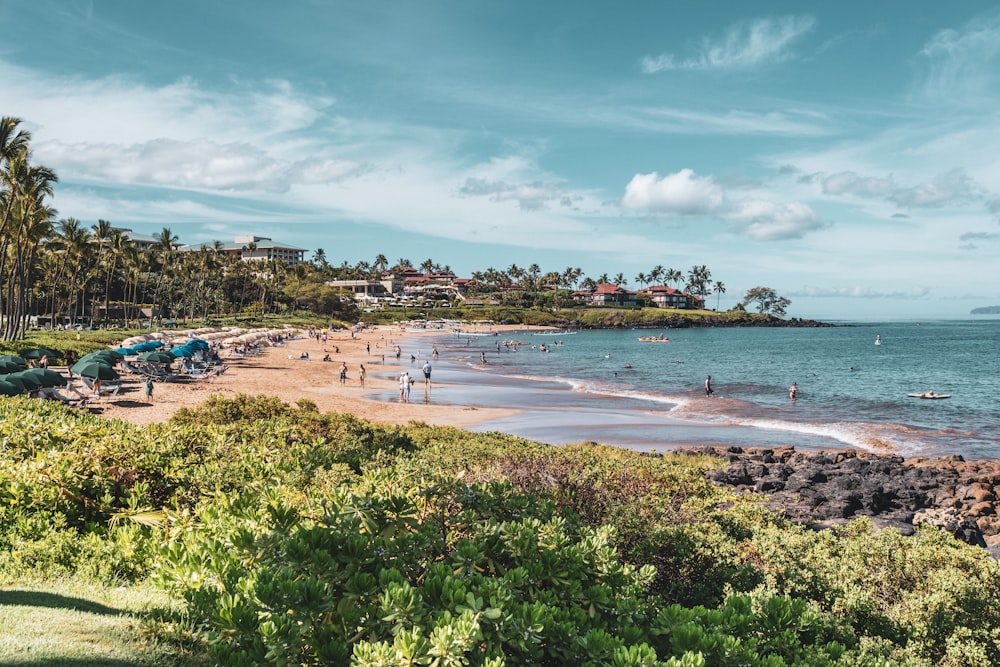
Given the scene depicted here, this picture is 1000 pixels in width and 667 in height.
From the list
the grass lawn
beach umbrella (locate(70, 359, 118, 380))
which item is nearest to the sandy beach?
beach umbrella (locate(70, 359, 118, 380))

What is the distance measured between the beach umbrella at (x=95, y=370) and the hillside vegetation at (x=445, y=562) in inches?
667

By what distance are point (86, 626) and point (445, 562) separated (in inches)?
114

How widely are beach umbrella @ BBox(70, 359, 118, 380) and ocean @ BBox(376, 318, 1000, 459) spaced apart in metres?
15.6

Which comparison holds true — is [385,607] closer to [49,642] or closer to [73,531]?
[49,642]

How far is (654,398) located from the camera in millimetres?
40500

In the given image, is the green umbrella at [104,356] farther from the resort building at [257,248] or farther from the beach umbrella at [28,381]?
the resort building at [257,248]

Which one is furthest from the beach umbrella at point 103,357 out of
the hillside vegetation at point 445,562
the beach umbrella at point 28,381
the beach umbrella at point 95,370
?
the hillside vegetation at point 445,562

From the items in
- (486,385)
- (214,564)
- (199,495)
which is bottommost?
(486,385)

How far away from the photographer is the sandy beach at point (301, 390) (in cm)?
2585

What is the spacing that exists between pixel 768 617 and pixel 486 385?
3971 centimetres

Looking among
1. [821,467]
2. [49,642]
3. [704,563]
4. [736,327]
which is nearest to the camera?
[49,642]

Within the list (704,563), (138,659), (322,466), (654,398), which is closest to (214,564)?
(138,659)

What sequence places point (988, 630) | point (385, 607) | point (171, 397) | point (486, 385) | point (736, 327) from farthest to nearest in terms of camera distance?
1. point (736, 327)
2. point (486, 385)
3. point (171, 397)
4. point (988, 630)
5. point (385, 607)

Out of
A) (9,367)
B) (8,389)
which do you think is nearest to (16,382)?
(8,389)
